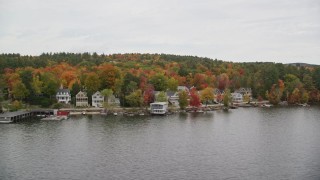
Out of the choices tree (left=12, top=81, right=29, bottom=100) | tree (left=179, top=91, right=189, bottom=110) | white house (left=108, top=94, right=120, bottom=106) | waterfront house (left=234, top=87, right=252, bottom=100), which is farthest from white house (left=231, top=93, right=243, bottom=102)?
tree (left=12, top=81, right=29, bottom=100)

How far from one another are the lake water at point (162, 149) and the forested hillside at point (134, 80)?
1544 cm

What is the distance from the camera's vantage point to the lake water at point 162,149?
26641mm

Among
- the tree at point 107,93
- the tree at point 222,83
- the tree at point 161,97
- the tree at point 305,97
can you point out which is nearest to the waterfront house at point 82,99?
the tree at point 107,93

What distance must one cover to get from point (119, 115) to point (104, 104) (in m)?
5.17

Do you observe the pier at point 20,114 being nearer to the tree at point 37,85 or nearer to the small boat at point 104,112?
the tree at point 37,85

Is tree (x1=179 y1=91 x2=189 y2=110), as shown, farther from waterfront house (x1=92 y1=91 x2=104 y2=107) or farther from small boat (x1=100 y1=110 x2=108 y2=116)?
waterfront house (x1=92 y1=91 x2=104 y2=107)

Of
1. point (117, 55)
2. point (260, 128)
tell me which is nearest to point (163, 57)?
point (117, 55)

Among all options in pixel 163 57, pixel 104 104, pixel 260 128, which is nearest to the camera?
pixel 260 128

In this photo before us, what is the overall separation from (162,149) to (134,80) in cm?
3628

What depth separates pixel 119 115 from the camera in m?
57.5

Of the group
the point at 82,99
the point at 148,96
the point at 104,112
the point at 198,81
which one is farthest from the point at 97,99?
the point at 198,81

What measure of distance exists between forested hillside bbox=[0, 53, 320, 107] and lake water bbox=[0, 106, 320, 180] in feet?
50.7

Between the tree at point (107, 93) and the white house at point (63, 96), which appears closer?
the tree at point (107, 93)

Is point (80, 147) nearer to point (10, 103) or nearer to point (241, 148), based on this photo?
point (241, 148)
